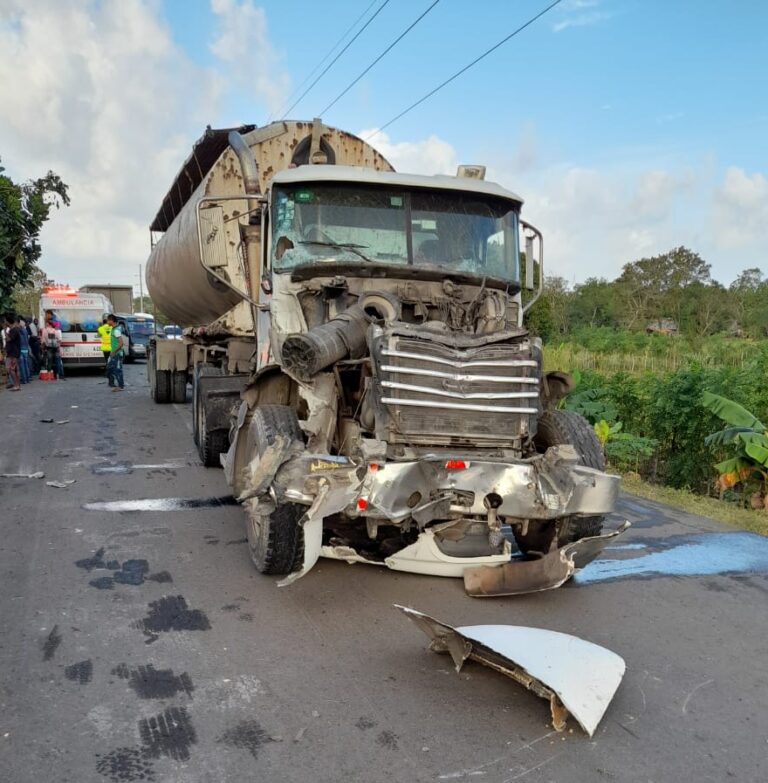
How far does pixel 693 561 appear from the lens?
6.16 m

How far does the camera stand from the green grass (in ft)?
25.1

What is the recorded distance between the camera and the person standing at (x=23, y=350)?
1849 centimetres

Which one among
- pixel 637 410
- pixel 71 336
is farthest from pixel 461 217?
pixel 71 336

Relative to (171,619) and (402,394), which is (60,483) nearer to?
(171,619)

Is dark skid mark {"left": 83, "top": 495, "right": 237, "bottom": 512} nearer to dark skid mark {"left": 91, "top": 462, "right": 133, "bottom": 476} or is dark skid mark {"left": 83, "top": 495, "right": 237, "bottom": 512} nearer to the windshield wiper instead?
dark skid mark {"left": 91, "top": 462, "right": 133, "bottom": 476}

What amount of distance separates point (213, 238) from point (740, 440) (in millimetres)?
6776

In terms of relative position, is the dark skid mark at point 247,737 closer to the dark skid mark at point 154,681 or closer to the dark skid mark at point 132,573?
the dark skid mark at point 154,681

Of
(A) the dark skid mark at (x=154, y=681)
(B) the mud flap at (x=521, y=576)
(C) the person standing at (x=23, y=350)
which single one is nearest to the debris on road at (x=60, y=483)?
(A) the dark skid mark at (x=154, y=681)

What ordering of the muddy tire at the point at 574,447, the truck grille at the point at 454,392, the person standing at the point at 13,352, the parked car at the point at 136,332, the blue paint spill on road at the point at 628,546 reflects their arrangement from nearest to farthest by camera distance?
1. the truck grille at the point at 454,392
2. the muddy tire at the point at 574,447
3. the blue paint spill on road at the point at 628,546
4. the person standing at the point at 13,352
5. the parked car at the point at 136,332

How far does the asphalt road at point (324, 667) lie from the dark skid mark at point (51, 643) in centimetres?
2

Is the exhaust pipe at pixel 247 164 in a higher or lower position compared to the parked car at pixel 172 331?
higher

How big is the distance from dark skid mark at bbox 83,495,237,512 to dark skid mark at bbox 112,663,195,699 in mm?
3350

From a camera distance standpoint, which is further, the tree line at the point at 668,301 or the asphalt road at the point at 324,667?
the tree line at the point at 668,301

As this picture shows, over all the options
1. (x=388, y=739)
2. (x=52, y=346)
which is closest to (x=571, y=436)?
(x=388, y=739)
